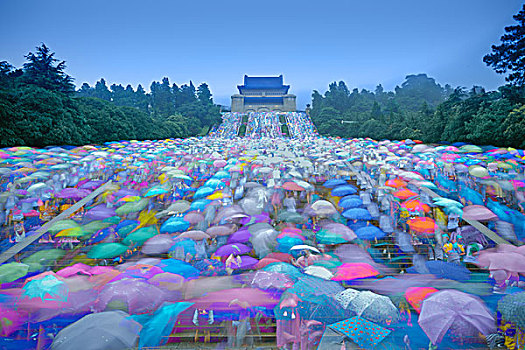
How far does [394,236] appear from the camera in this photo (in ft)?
25.9

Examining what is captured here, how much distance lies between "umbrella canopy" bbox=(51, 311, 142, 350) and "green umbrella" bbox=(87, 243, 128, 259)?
8.80 feet

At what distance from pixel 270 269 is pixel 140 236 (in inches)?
133

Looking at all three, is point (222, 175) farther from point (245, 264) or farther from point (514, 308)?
point (514, 308)

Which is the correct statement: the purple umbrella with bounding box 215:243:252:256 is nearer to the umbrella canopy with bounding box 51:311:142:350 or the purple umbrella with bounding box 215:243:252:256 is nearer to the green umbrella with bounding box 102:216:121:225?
the umbrella canopy with bounding box 51:311:142:350

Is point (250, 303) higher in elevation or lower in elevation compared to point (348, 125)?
lower

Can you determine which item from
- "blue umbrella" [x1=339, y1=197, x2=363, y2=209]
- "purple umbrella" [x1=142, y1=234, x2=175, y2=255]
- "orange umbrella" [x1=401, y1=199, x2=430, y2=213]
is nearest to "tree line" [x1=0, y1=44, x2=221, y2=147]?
"purple umbrella" [x1=142, y1=234, x2=175, y2=255]

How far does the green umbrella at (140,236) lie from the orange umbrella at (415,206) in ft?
21.8

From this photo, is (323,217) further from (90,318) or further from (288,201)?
(90,318)

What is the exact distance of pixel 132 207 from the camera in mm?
8570

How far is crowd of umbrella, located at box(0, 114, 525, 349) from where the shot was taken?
3697 mm

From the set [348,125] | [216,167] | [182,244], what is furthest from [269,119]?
[182,244]

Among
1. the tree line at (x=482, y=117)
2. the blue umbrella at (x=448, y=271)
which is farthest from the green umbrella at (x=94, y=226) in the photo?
the tree line at (x=482, y=117)

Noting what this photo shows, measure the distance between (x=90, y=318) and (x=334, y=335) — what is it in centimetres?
295

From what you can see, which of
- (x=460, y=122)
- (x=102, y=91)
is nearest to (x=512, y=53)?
(x=460, y=122)
